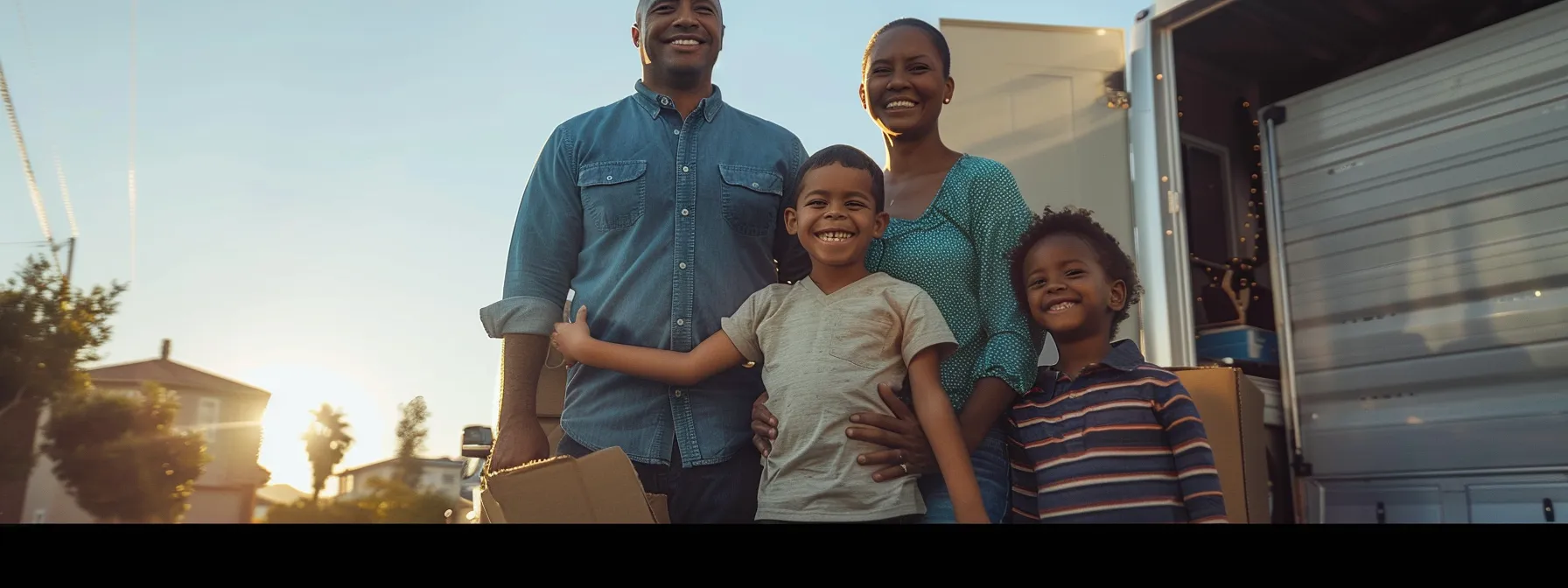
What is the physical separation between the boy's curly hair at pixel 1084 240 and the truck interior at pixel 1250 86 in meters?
2.13

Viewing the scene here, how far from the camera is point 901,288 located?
1776 millimetres

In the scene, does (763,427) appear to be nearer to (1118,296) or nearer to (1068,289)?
(1068,289)

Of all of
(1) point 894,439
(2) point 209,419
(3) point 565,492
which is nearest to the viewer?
(3) point 565,492

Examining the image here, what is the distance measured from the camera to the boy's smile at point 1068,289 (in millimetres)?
1900

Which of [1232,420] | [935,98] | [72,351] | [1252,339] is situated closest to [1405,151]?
[1252,339]

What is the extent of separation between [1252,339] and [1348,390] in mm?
386

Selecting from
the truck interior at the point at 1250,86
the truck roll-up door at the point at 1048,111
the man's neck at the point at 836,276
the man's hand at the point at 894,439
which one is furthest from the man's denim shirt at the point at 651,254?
the truck interior at the point at 1250,86

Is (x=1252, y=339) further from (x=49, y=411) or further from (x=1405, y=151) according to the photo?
(x=49, y=411)

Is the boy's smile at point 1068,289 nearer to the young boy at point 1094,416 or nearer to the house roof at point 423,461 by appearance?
the young boy at point 1094,416

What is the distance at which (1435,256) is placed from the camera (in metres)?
3.74

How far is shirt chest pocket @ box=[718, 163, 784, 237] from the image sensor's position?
191 cm

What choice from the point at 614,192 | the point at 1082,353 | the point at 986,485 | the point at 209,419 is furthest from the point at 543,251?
the point at 209,419

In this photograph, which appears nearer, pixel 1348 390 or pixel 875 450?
pixel 875 450

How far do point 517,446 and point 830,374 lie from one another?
530mm
